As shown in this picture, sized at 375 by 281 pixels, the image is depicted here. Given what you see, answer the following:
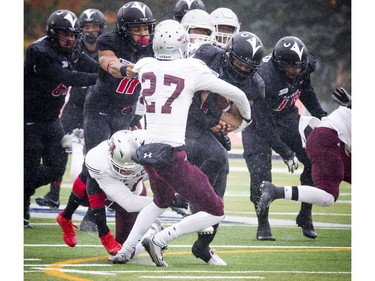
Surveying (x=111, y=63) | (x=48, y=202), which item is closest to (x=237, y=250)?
(x=111, y=63)

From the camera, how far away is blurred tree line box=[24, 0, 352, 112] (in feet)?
17.0

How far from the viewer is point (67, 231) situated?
5.19 m

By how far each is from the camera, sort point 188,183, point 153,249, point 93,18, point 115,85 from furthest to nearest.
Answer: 1. point 115,85
2. point 93,18
3. point 153,249
4. point 188,183

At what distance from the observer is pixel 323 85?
5328mm

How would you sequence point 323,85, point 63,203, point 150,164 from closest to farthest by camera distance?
point 150,164
point 323,85
point 63,203

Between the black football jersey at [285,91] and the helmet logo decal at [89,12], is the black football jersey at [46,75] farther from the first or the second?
the black football jersey at [285,91]

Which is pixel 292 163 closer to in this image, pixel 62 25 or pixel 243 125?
pixel 243 125

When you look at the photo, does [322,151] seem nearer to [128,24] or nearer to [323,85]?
[323,85]

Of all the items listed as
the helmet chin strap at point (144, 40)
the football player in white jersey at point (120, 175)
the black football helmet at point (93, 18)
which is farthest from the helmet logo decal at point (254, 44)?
the black football helmet at point (93, 18)

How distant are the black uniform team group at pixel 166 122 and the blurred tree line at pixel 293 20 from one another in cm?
4

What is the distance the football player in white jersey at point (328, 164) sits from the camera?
524 cm

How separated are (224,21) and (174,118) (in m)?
0.80
